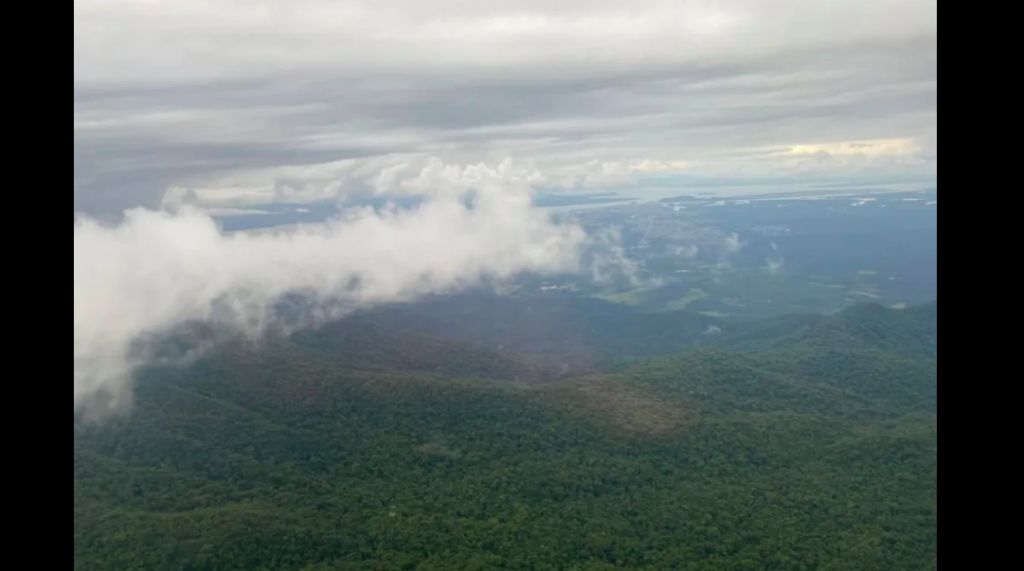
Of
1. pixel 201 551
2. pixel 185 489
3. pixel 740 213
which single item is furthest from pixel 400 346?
pixel 740 213

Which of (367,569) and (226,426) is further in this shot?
(226,426)

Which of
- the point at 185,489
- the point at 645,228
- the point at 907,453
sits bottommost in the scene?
the point at 185,489

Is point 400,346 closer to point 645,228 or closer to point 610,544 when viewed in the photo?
point 610,544

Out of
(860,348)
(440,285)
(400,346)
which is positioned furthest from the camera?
(440,285)

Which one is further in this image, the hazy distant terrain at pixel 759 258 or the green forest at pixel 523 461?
the hazy distant terrain at pixel 759 258

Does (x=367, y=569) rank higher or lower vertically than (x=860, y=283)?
lower

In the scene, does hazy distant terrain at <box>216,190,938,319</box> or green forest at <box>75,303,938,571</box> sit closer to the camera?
green forest at <box>75,303,938,571</box>

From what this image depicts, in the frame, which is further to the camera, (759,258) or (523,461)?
(759,258)

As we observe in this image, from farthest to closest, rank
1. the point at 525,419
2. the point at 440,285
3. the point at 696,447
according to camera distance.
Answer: the point at 440,285 → the point at 525,419 → the point at 696,447
